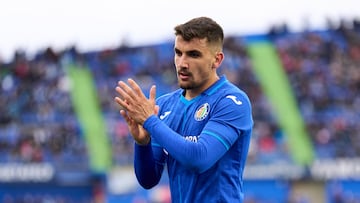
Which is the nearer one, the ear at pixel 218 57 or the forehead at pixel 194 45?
the forehead at pixel 194 45

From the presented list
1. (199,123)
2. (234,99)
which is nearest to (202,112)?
(199,123)

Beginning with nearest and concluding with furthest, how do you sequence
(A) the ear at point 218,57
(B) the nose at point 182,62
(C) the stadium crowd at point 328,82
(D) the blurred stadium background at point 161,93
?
(B) the nose at point 182,62 < (A) the ear at point 218,57 < (C) the stadium crowd at point 328,82 < (D) the blurred stadium background at point 161,93

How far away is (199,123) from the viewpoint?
4.29m

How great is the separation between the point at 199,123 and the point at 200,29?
50 cm

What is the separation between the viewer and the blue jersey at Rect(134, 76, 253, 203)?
13.4 feet

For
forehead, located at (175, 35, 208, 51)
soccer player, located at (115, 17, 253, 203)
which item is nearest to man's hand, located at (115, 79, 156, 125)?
soccer player, located at (115, 17, 253, 203)

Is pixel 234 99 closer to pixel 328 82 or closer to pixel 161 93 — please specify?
pixel 328 82

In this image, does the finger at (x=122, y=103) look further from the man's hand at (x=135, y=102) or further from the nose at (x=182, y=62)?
the nose at (x=182, y=62)

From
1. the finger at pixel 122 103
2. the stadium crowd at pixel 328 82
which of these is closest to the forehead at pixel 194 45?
the finger at pixel 122 103

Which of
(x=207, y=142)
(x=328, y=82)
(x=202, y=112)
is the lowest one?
(x=328, y=82)

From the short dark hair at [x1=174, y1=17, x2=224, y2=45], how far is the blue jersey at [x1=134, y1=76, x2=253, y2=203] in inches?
11.7

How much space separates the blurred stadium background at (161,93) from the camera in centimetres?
2427

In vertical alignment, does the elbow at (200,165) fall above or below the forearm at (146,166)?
above

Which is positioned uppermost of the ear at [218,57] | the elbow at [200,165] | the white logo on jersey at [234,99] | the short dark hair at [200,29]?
the short dark hair at [200,29]
